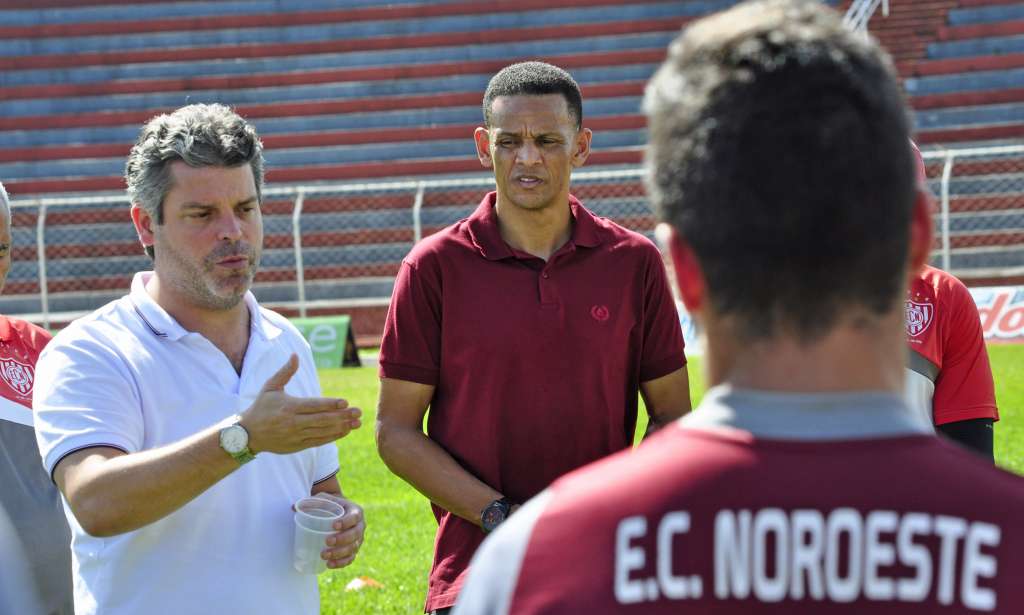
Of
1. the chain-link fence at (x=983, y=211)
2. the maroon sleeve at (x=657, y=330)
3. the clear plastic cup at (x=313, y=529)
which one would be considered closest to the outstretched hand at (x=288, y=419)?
the clear plastic cup at (x=313, y=529)

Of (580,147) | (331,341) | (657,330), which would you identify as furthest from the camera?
(331,341)

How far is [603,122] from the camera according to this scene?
1919 centimetres

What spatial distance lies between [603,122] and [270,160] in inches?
207

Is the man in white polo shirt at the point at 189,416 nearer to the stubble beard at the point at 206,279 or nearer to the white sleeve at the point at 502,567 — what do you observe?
the stubble beard at the point at 206,279

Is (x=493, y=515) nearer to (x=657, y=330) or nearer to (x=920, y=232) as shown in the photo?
(x=657, y=330)

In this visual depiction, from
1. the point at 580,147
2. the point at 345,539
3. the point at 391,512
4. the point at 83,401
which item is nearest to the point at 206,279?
the point at 83,401

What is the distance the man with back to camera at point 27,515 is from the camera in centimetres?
279

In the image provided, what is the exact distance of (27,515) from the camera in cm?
284

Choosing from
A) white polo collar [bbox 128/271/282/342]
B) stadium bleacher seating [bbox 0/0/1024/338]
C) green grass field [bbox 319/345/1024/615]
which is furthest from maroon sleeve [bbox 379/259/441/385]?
stadium bleacher seating [bbox 0/0/1024/338]

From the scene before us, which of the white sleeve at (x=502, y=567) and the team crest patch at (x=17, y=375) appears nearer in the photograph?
the white sleeve at (x=502, y=567)

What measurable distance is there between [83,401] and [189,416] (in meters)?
0.24

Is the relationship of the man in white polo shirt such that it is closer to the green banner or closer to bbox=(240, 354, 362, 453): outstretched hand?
bbox=(240, 354, 362, 453): outstretched hand

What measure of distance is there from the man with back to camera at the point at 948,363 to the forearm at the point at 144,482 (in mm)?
1742

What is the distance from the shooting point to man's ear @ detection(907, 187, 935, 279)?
1.16m
